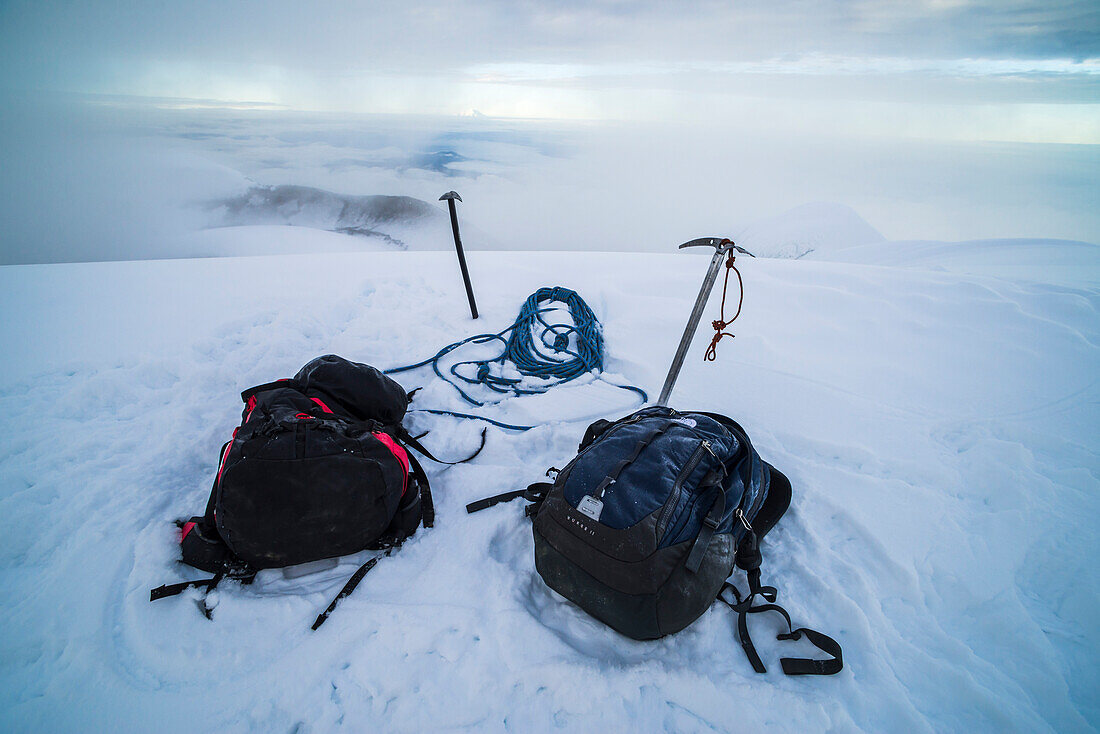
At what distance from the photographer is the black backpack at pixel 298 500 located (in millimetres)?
1568

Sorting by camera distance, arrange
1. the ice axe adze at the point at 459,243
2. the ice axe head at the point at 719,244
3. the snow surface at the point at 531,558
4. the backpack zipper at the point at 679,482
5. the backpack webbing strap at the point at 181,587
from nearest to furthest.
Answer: the snow surface at the point at 531,558 < the backpack zipper at the point at 679,482 < the backpack webbing strap at the point at 181,587 < the ice axe head at the point at 719,244 < the ice axe adze at the point at 459,243

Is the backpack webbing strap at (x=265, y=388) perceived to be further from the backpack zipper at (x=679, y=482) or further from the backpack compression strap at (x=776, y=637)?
the backpack compression strap at (x=776, y=637)

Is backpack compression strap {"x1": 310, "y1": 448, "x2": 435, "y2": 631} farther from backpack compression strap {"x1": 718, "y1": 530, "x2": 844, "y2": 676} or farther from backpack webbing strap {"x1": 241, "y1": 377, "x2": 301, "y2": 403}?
backpack compression strap {"x1": 718, "y1": 530, "x2": 844, "y2": 676}

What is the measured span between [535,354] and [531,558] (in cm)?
185

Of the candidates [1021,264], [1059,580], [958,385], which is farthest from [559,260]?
[1021,264]

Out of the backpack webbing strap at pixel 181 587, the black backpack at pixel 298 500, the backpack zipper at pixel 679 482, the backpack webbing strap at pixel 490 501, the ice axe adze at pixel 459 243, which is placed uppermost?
the ice axe adze at pixel 459 243

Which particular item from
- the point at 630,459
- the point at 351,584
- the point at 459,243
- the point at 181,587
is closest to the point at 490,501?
the point at 351,584

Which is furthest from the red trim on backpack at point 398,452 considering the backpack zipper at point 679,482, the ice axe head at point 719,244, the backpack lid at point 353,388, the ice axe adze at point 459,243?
the ice axe adze at point 459,243

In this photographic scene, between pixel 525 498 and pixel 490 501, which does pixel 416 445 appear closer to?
pixel 490 501

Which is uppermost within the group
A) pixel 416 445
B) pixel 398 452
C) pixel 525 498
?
pixel 398 452

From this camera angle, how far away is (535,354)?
343cm

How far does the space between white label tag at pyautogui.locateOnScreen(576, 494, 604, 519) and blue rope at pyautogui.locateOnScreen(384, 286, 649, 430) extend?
3.59 feet

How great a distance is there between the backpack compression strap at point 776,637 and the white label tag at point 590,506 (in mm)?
571

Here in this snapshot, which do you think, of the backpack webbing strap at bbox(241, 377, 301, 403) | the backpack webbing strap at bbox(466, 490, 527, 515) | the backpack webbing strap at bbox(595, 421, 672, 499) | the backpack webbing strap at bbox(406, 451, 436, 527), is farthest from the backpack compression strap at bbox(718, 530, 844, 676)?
the backpack webbing strap at bbox(241, 377, 301, 403)
